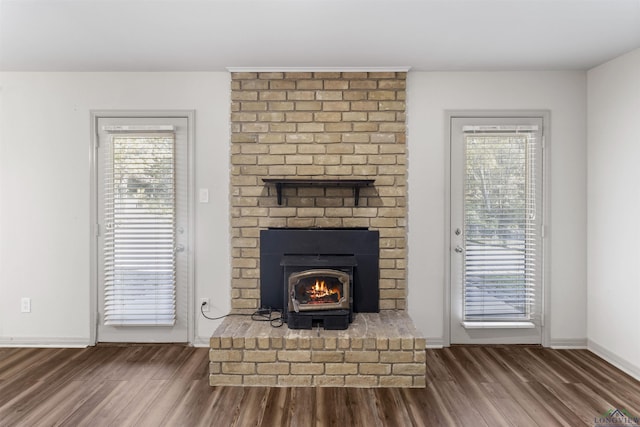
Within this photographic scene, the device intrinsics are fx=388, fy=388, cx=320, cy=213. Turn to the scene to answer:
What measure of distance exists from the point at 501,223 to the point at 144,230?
3.20m

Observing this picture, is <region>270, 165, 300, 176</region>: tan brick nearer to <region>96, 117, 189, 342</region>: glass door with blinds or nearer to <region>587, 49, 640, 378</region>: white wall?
<region>96, 117, 189, 342</region>: glass door with blinds

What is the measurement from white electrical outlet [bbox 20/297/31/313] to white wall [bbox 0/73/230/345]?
54 mm

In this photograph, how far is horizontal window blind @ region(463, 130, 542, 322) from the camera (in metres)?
3.45

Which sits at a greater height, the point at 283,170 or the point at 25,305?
the point at 283,170

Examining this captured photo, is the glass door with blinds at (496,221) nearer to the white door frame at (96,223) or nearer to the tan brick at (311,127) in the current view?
the tan brick at (311,127)

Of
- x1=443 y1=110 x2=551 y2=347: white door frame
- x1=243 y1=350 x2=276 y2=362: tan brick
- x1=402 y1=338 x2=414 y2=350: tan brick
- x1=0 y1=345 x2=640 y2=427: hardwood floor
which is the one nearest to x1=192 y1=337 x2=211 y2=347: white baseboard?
x1=0 y1=345 x2=640 y2=427: hardwood floor

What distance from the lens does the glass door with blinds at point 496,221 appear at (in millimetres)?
3451

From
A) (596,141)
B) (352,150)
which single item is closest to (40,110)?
(352,150)

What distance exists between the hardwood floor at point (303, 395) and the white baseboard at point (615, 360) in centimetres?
6

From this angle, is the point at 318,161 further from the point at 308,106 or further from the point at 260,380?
the point at 260,380

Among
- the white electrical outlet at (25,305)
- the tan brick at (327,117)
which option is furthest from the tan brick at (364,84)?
the white electrical outlet at (25,305)

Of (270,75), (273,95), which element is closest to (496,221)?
(273,95)

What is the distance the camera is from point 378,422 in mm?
2287

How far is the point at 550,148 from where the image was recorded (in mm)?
3457
